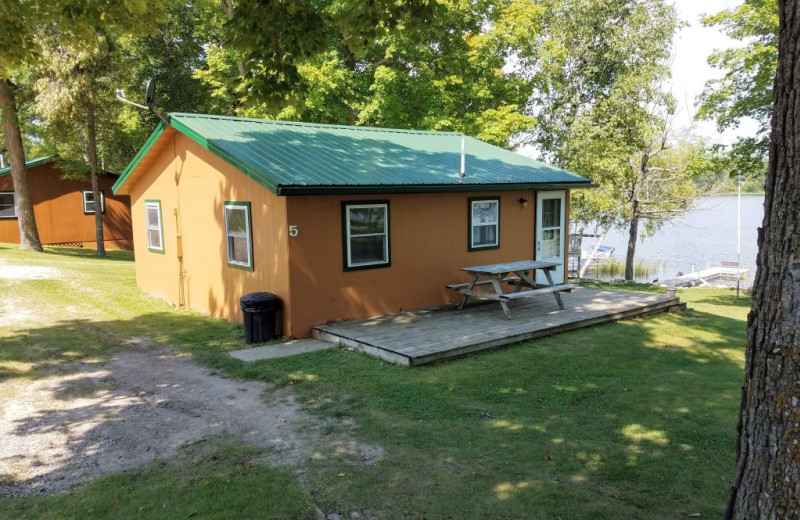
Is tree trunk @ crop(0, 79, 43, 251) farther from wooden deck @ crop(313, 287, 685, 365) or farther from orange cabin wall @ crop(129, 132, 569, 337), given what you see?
wooden deck @ crop(313, 287, 685, 365)

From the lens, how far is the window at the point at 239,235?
9.81 metres

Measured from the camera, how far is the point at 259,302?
888 centimetres

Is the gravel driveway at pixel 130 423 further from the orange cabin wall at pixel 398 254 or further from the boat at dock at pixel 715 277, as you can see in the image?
the boat at dock at pixel 715 277

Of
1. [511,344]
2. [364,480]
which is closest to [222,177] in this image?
[511,344]

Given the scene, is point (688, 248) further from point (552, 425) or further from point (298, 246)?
point (552, 425)

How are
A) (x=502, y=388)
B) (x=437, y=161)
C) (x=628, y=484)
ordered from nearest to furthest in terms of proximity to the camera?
(x=628, y=484)
(x=502, y=388)
(x=437, y=161)

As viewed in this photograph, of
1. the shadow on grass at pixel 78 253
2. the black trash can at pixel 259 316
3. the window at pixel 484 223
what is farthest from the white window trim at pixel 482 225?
the shadow on grass at pixel 78 253

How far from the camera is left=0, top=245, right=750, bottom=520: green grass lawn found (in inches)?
163

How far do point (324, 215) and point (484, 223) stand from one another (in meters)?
3.78

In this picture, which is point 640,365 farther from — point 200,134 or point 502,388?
point 200,134

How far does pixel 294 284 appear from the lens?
29.6 ft

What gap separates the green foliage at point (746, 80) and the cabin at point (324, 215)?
6.53 meters

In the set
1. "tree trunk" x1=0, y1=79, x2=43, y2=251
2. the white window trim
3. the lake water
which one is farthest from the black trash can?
the lake water

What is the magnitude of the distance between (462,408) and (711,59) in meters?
15.2
